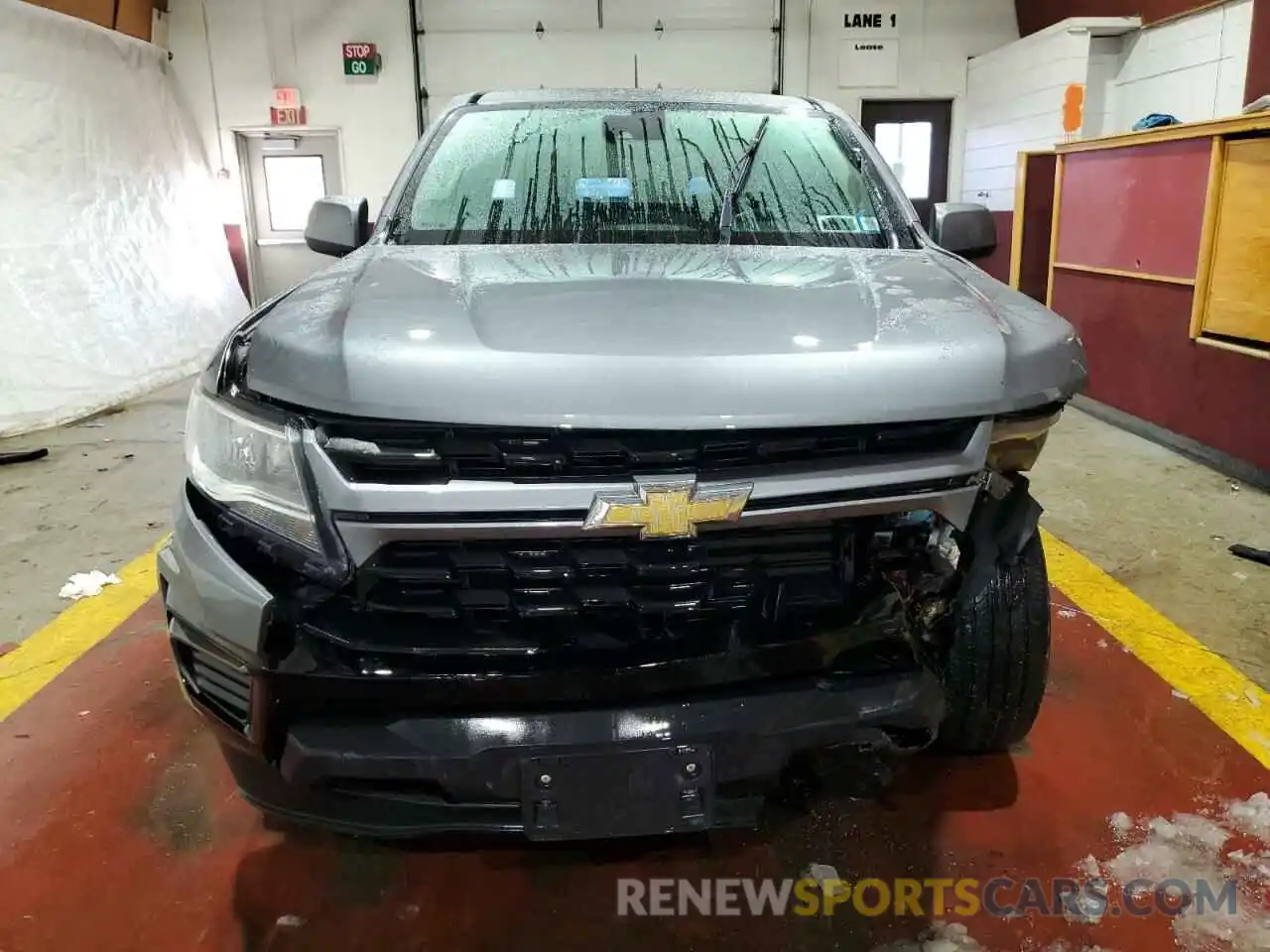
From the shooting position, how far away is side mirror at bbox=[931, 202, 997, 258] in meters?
2.34

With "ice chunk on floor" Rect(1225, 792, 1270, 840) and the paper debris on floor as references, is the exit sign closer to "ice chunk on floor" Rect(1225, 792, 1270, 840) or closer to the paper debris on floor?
the paper debris on floor

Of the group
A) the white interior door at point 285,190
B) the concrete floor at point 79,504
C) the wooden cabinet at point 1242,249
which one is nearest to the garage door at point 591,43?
the white interior door at point 285,190

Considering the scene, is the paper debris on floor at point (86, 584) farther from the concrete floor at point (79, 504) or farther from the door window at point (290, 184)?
the door window at point (290, 184)

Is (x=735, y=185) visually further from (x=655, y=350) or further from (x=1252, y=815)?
(x=1252, y=815)

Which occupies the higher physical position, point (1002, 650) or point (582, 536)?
point (582, 536)

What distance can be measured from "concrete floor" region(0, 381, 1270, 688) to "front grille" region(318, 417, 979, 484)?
1901mm

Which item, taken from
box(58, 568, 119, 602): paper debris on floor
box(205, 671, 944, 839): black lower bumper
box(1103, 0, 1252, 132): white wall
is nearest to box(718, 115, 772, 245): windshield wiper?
box(205, 671, 944, 839): black lower bumper

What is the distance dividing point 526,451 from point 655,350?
0.23 meters

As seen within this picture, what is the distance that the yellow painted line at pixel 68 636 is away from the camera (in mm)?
2420

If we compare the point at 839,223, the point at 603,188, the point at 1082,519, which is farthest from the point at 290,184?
the point at 839,223

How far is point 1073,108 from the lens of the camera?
746 cm

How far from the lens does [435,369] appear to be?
1.26 m

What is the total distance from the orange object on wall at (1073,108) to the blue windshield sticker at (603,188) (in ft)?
21.7

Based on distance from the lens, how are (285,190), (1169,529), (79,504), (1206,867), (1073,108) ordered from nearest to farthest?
(1206,867)
(1169,529)
(79,504)
(1073,108)
(285,190)
